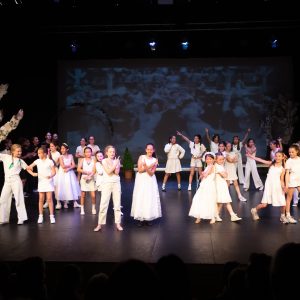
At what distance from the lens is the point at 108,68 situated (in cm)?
1761

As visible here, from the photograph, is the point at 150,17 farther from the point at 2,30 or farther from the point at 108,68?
the point at 108,68

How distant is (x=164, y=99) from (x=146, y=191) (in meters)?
9.85

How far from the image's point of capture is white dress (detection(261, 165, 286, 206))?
8.38 metres

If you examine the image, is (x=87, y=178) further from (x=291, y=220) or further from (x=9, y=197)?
(x=291, y=220)

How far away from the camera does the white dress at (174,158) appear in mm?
12852

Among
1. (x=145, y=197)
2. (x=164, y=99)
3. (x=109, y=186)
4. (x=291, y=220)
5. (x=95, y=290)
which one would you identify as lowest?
(x=291, y=220)

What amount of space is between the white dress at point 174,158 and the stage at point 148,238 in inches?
124

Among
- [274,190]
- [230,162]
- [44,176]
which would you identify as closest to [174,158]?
[230,162]

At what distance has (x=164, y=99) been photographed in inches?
692

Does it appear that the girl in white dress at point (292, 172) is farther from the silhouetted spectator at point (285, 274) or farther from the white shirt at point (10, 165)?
the silhouetted spectator at point (285, 274)

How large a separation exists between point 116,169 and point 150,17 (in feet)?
17.7

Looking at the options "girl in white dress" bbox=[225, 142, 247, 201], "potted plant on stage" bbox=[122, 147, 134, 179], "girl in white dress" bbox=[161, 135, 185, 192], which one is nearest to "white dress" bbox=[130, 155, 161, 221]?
"girl in white dress" bbox=[225, 142, 247, 201]

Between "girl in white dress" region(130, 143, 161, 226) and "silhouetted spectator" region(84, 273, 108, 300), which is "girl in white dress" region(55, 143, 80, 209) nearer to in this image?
"girl in white dress" region(130, 143, 161, 226)

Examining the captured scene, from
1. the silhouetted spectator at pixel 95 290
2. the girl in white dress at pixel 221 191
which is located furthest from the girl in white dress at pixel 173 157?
the silhouetted spectator at pixel 95 290
